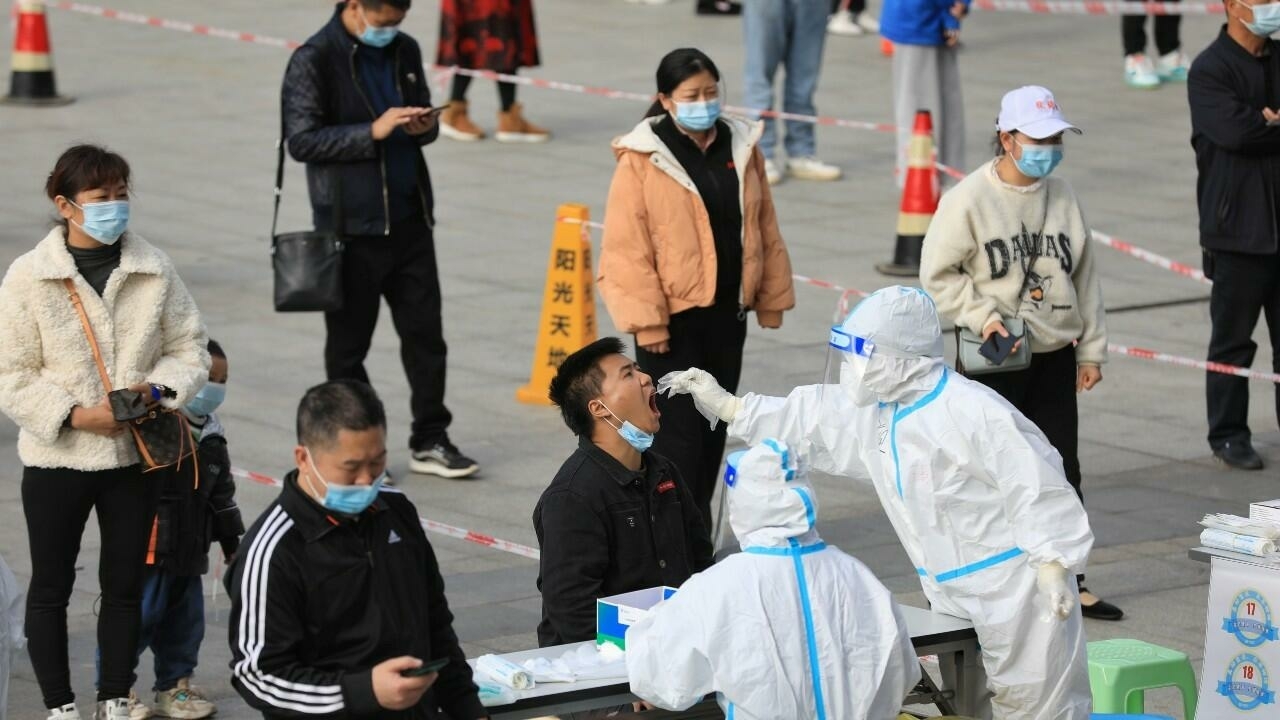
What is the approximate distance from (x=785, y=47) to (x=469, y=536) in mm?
7120

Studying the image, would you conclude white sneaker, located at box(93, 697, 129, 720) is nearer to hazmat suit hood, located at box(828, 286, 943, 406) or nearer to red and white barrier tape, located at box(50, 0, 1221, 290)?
hazmat suit hood, located at box(828, 286, 943, 406)

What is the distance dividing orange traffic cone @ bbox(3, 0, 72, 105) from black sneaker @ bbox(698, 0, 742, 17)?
661 centimetres

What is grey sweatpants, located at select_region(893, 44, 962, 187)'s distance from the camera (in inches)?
526

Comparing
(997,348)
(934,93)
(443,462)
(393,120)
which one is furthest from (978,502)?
(934,93)

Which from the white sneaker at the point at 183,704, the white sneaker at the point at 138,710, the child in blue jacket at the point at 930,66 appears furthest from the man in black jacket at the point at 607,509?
the child in blue jacket at the point at 930,66

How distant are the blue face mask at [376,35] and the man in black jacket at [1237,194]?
328cm

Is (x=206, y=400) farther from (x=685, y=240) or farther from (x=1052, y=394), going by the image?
(x=1052, y=394)

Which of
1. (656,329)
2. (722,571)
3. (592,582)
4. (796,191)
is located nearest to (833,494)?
(656,329)

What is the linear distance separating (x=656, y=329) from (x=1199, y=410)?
3.74 metres

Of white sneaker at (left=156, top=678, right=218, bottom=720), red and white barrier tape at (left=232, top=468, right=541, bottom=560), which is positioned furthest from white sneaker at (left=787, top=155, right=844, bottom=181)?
white sneaker at (left=156, top=678, right=218, bottom=720)

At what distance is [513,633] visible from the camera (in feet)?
23.4

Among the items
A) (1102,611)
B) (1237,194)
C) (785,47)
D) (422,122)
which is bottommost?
(1102,611)

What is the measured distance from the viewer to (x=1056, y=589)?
17.1ft

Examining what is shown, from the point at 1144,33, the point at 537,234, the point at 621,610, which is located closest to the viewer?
the point at 621,610
